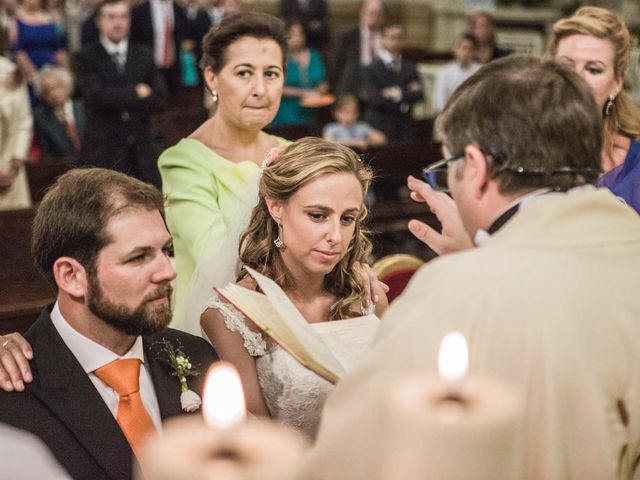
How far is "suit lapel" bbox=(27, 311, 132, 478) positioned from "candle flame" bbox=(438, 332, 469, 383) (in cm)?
152

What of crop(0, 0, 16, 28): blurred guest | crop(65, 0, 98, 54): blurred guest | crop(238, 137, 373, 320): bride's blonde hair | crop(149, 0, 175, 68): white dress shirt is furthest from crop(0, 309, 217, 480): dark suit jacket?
crop(65, 0, 98, 54): blurred guest

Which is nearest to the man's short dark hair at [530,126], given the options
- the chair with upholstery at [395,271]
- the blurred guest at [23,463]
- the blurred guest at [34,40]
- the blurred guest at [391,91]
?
the blurred guest at [23,463]

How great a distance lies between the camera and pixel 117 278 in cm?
256

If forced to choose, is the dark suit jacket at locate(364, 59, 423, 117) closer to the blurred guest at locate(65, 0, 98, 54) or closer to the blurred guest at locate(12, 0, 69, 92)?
the blurred guest at locate(12, 0, 69, 92)

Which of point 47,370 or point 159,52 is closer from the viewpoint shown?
point 47,370

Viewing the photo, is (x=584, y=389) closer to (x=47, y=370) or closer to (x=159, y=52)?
(x=47, y=370)

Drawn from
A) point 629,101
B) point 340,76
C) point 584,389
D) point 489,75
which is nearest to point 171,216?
point 629,101

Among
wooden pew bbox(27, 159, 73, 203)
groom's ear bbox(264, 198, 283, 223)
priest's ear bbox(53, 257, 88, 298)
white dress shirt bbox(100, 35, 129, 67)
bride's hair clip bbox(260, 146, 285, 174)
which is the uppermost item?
bride's hair clip bbox(260, 146, 285, 174)

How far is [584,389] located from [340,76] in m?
9.72

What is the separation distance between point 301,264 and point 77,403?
0.93 metres

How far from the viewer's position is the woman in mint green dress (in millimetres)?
3705

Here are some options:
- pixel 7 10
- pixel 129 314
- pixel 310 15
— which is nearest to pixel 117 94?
pixel 7 10

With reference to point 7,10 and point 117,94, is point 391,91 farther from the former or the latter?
point 7,10

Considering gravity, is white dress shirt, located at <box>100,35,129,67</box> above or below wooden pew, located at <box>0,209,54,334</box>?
above
